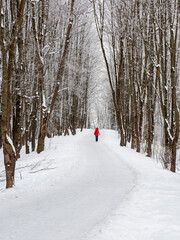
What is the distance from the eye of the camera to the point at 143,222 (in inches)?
131

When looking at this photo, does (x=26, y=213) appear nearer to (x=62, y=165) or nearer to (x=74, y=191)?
(x=74, y=191)

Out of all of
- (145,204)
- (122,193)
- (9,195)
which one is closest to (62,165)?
Result: (9,195)

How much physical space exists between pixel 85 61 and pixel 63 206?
2559cm

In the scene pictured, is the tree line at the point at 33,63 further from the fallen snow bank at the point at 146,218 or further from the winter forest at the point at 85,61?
the fallen snow bank at the point at 146,218

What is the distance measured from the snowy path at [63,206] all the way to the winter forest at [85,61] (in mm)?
1395

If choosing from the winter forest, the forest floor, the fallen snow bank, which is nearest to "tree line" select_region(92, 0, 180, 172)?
the winter forest

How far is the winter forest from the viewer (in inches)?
289

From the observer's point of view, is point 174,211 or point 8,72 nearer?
point 174,211

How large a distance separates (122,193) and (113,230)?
6.57 ft

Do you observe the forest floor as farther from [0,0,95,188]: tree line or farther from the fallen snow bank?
[0,0,95,188]: tree line

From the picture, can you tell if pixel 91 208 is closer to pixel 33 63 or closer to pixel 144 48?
pixel 33 63

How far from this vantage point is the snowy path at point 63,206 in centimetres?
322

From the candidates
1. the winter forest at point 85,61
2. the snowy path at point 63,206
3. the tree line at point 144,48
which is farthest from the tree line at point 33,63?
the tree line at point 144,48

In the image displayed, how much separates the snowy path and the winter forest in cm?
139
